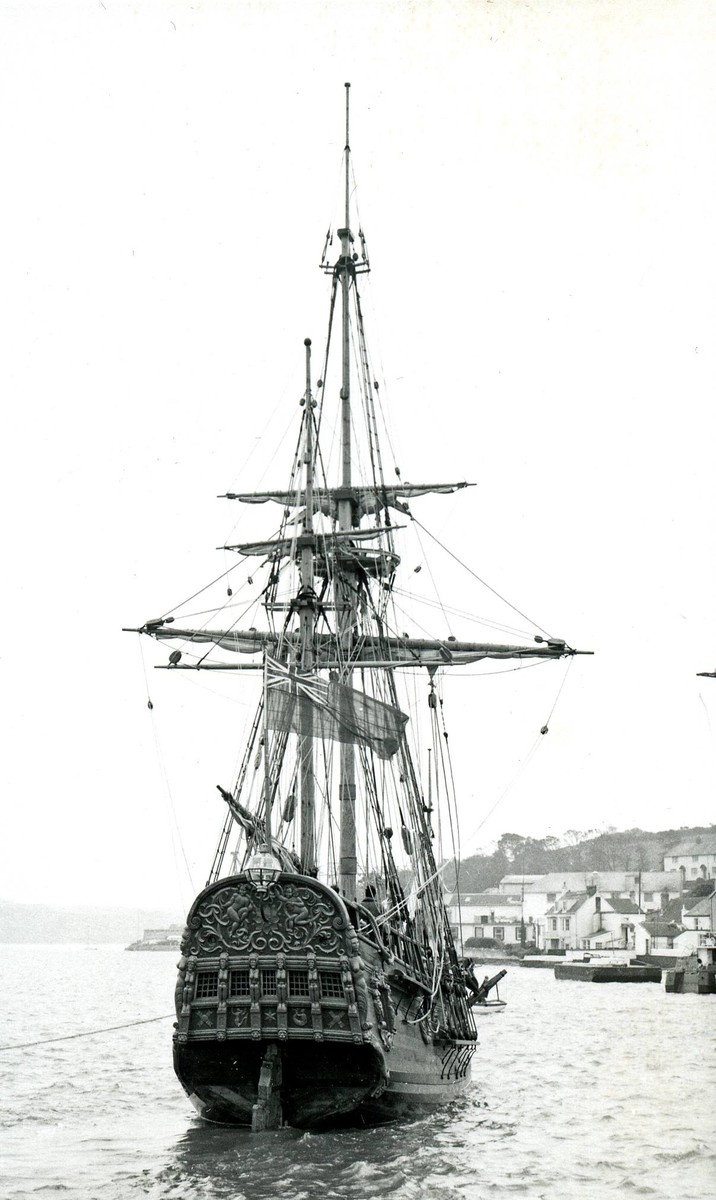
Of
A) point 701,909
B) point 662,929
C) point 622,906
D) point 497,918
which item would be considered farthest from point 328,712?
point 497,918

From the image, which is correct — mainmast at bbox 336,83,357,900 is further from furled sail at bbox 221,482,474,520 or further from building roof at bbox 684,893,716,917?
building roof at bbox 684,893,716,917

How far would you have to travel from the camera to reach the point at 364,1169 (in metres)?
17.3

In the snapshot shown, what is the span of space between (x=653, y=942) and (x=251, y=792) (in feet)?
250

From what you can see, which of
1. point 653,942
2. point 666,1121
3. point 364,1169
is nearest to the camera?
point 364,1169

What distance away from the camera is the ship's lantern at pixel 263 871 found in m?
19.3

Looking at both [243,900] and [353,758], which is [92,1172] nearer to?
[243,900]

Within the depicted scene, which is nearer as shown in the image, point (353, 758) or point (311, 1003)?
point (311, 1003)

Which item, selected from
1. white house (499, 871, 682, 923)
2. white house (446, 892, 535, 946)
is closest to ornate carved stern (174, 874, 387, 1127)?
white house (499, 871, 682, 923)

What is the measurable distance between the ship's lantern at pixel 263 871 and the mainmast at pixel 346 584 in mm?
9078

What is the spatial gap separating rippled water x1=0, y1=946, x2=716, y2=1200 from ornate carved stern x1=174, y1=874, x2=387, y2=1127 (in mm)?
858

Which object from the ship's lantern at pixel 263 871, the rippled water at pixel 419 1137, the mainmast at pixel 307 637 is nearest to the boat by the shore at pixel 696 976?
the rippled water at pixel 419 1137

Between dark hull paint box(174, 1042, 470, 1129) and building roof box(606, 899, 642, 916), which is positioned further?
building roof box(606, 899, 642, 916)

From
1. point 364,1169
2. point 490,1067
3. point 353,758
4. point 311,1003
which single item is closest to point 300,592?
point 353,758

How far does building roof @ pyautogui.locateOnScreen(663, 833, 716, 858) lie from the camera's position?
376ft
